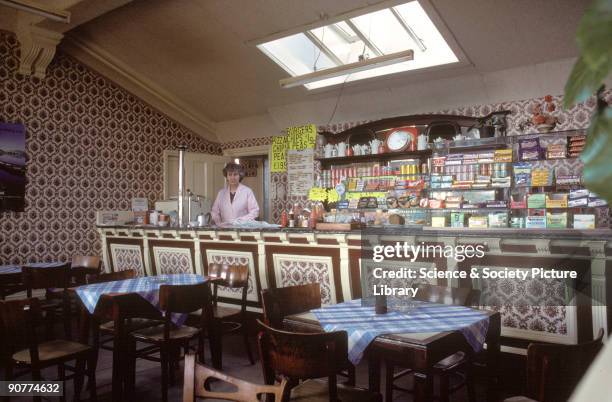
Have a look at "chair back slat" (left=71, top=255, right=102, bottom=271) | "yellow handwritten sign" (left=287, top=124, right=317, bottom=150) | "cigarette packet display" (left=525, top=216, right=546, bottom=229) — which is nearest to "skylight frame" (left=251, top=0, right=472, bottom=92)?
"yellow handwritten sign" (left=287, top=124, right=317, bottom=150)

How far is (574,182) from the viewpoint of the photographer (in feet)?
16.4

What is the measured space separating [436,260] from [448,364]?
1.30 meters

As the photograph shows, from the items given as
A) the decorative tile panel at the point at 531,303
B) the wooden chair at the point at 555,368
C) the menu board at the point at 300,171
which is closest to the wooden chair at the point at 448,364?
the decorative tile panel at the point at 531,303

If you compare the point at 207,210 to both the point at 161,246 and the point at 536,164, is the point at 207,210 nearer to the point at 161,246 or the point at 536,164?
the point at 161,246

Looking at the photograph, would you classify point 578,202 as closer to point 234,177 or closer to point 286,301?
point 286,301

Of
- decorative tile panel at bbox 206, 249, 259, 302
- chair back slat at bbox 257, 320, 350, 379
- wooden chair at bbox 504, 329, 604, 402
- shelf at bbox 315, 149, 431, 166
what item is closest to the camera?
wooden chair at bbox 504, 329, 604, 402

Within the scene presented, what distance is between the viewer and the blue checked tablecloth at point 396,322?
7.18ft

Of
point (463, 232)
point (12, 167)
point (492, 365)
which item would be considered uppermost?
point (12, 167)

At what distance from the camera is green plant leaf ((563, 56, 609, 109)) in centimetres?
44

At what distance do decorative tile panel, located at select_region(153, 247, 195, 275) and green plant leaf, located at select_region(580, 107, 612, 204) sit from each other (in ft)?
17.9

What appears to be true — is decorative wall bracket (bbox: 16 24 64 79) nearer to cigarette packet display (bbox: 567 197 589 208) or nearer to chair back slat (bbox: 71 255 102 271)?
chair back slat (bbox: 71 255 102 271)

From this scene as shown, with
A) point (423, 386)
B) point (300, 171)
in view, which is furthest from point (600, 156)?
point (300, 171)

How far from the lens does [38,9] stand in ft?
15.7

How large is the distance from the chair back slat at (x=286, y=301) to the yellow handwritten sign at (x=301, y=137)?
17.1 ft
